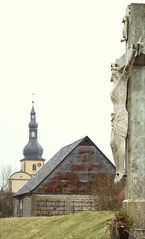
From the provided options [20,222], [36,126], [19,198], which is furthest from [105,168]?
[36,126]

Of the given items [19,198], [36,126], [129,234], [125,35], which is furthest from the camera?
[36,126]

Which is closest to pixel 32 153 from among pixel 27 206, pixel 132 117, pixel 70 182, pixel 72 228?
pixel 27 206

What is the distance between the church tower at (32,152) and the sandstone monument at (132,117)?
97216 mm

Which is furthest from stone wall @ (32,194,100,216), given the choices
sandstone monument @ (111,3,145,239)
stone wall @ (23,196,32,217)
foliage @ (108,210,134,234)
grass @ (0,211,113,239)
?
foliage @ (108,210,134,234)

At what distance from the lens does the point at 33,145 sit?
4227 inches

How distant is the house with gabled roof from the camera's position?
45.9 m

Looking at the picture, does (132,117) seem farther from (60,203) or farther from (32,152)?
(32,152)

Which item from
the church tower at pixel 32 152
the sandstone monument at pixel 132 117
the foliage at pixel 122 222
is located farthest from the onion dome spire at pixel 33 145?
the foliage at pixel 122 222

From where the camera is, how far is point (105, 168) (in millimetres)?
46875

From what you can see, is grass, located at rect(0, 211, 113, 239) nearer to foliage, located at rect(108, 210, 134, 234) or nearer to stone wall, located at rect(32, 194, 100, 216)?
foliage, located at rect(108, 210, 134, 234)

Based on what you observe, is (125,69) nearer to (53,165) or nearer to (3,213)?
(53,165)

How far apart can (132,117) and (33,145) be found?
98701mm

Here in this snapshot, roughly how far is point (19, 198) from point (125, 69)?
43.5 m

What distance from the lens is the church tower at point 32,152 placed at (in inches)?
4213
